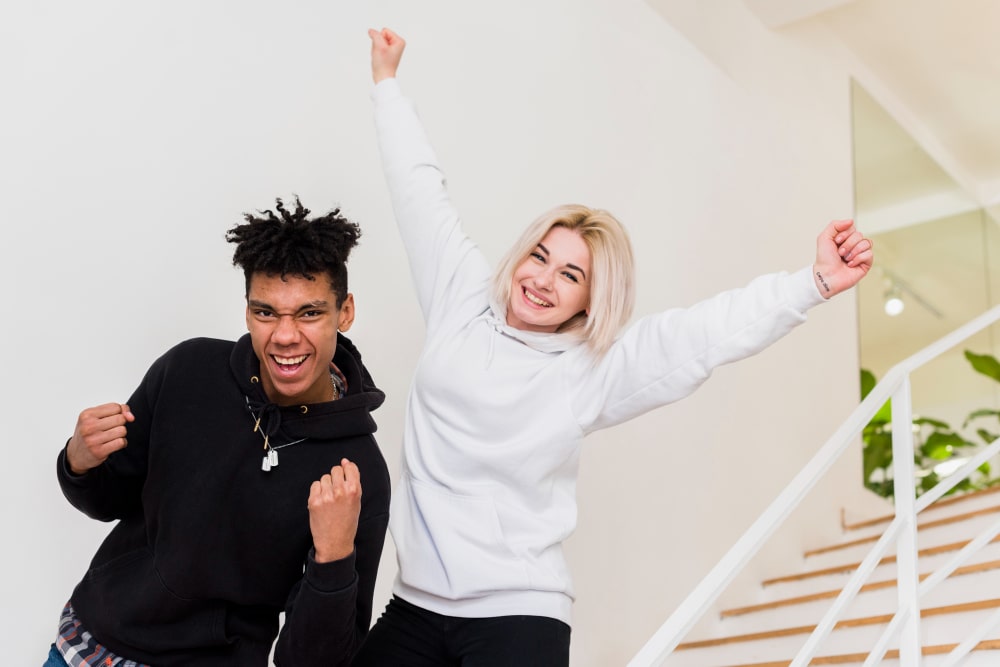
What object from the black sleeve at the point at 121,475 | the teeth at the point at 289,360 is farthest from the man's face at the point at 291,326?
the black sleeve at the point at 121,475

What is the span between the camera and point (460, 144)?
284 cm

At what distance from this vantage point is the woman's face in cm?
163

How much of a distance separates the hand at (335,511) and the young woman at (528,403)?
245 mm

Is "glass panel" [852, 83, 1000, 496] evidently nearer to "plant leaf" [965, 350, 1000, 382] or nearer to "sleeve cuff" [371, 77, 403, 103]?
"plant leaf" [965, 350, 1000, 382]

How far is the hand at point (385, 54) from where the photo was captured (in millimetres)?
1836

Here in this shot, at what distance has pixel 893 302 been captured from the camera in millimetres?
5340

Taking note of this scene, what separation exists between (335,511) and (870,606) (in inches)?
92.1

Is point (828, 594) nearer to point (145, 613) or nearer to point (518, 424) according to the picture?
point (518, 424)

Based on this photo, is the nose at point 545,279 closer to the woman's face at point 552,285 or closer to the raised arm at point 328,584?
the woman's face at point 552,285

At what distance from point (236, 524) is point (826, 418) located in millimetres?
3603

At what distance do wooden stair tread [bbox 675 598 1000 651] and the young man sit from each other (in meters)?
1.68

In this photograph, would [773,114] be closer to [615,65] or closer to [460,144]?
[615,65]

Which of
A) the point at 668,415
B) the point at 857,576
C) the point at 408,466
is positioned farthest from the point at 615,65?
the point at 408,466

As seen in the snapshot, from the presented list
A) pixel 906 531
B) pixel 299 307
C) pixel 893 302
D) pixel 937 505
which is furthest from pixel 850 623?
pixel 893 302
